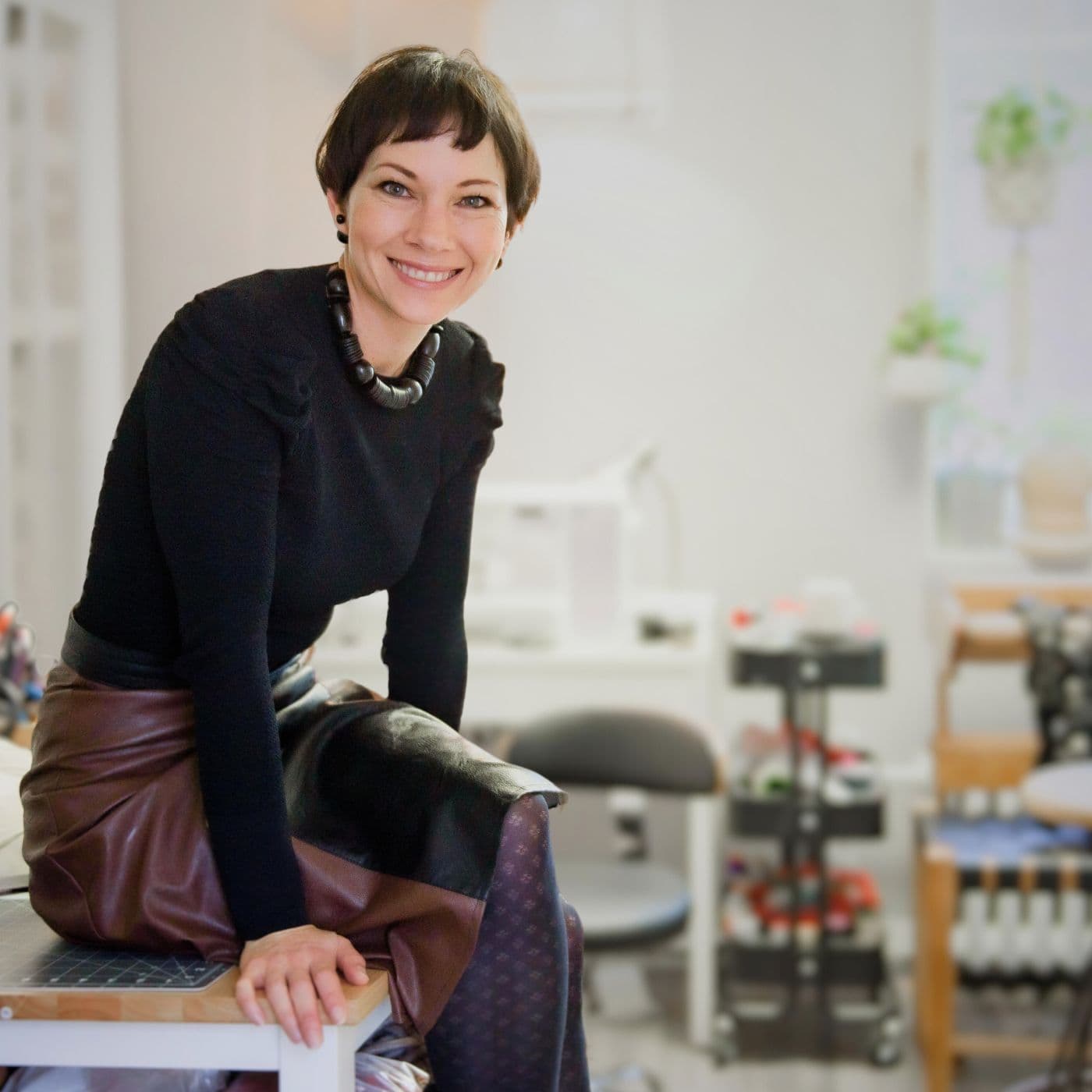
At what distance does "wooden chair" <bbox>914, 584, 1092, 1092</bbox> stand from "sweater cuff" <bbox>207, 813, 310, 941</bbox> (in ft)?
6.97

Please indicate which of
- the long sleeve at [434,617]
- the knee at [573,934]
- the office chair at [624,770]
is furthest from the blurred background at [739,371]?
the knee at [573,934]

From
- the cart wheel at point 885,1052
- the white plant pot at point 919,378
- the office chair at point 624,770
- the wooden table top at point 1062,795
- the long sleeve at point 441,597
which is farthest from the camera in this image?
the white plant pot at point 919,378

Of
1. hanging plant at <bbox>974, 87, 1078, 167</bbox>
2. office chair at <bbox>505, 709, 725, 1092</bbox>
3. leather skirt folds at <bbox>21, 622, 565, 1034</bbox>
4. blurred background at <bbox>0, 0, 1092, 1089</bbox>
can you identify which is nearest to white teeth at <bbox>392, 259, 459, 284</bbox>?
leather skirt folds at <bbox>21, 622, 565, 1034</bbox>

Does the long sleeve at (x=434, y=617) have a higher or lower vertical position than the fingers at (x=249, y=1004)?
higher

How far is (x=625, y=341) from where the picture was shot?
383 centimetres

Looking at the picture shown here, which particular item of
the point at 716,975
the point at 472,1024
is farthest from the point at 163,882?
the point at 716,975

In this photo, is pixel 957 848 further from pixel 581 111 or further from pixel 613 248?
pixel 581 111

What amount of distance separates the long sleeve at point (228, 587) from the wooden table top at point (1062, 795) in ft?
5.43

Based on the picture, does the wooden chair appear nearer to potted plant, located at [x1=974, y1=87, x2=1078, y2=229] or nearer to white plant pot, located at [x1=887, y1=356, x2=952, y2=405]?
white plant pot, located at [x1=887, y1=356, x2=952, y2=405]

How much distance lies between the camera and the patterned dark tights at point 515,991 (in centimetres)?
118

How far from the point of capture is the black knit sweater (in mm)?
1154

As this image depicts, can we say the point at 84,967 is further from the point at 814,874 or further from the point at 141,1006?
the point at 814,874

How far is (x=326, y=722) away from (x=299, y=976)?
0.80 feet

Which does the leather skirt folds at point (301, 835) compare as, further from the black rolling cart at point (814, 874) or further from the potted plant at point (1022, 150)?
the potted plant at point (1022, 150)
